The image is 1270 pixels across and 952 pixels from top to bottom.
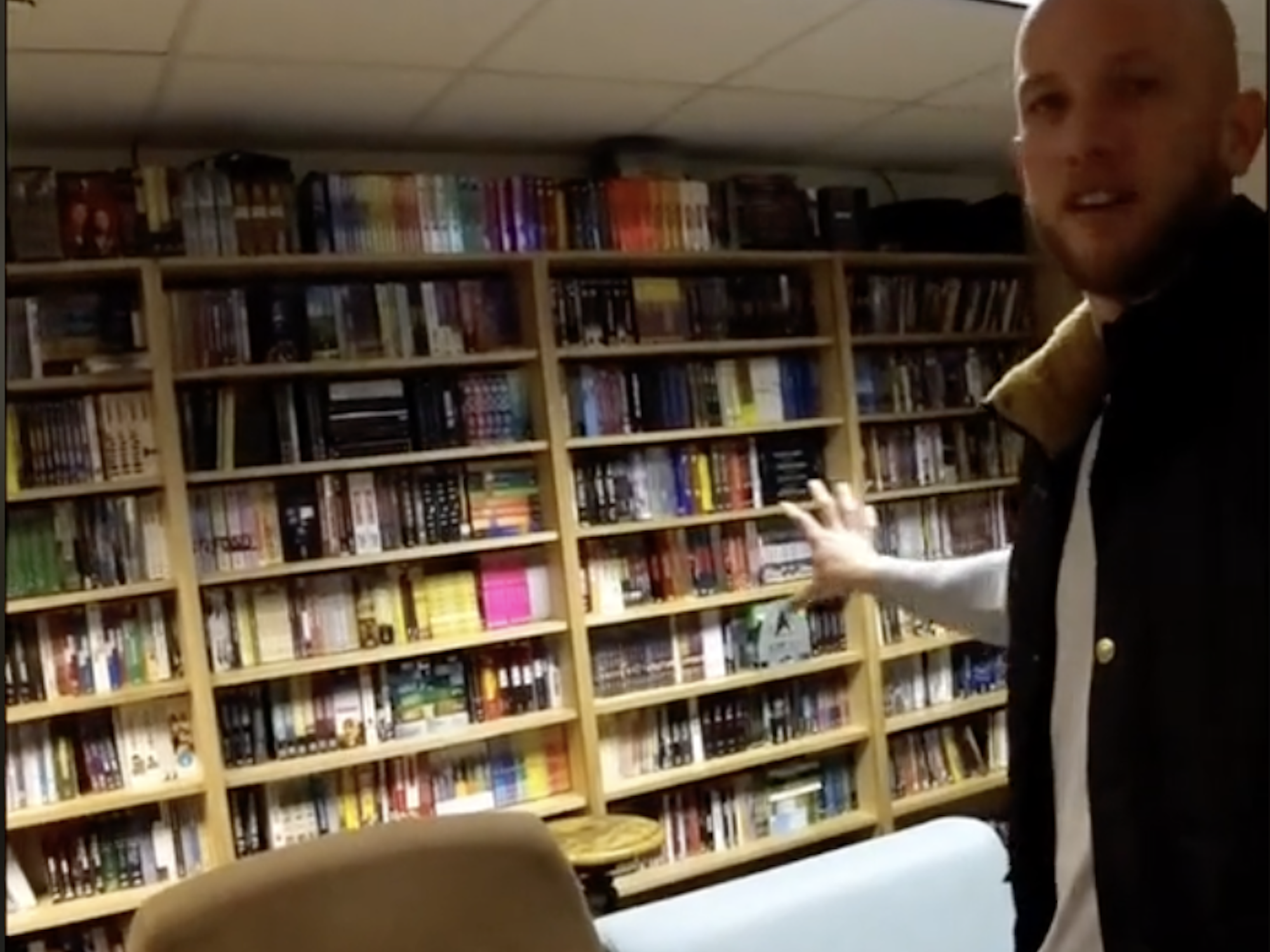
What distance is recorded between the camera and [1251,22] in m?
1.08

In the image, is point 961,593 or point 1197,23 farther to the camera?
point 961,593

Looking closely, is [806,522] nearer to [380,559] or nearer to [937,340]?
[380,559]

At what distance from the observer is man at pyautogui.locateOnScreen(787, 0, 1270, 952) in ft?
2.63

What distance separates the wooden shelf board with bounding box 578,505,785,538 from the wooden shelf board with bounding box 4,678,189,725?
108 cm

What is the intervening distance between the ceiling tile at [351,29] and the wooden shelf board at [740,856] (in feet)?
7.11

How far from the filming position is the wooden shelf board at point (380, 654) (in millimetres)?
3238

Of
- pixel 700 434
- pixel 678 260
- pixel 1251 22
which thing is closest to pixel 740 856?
pixel 700 434

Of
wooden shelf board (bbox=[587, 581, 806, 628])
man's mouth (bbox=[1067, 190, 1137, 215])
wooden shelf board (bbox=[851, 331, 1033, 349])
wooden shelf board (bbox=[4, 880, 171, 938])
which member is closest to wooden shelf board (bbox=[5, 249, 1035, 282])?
wooden shelf board (bbox=[851, 331, 1033, 349])

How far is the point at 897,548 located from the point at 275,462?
77.5 inches

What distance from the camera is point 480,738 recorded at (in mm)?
3520

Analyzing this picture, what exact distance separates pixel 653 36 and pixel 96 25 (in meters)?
1.07

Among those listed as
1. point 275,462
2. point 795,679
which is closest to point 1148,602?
point 275,462

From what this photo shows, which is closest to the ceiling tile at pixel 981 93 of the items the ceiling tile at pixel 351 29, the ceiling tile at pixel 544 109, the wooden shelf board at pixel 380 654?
the ceiling tile at pixel 544 109

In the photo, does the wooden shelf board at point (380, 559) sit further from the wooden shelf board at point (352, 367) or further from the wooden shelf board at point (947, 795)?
the wooden shelf board at point (947, 795)
